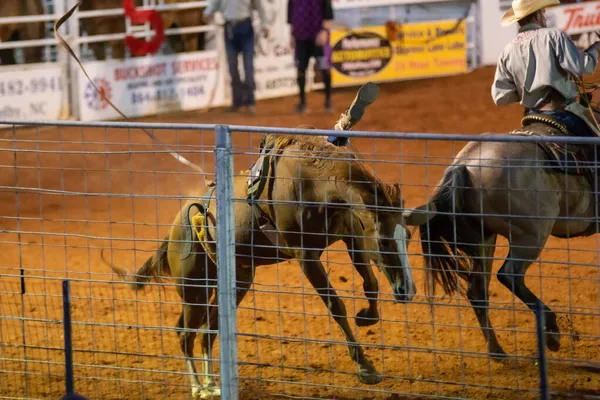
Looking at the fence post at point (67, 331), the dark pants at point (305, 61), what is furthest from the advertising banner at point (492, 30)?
the fence post at point (67, 331)

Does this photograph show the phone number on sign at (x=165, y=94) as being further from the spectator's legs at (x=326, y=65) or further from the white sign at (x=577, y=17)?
the white sign at (x=577, y=17)

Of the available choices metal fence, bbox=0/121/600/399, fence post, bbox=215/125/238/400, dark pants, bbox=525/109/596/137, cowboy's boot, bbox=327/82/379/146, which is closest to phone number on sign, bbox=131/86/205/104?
metal fence, bbox=0/121/600/399

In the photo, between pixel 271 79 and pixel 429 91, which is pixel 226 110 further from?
pixel 429 91

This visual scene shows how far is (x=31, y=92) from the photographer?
13.7 meters

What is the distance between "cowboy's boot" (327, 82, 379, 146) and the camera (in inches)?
185

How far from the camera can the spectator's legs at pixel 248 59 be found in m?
14.9

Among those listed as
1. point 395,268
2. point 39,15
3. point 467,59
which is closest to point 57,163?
point 39,15

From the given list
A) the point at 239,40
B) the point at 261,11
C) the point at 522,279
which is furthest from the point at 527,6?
the point at 261,11

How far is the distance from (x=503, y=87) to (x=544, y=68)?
14.8 inches

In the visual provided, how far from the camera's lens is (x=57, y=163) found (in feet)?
38.6

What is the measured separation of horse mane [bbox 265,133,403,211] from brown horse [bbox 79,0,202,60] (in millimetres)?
9721

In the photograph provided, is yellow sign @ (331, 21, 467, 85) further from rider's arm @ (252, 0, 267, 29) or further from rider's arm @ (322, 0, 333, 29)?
rider's arm @ (322, 0, 333, 29)

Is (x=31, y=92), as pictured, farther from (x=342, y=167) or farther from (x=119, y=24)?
(x=342, y=167)

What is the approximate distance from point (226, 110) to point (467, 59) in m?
5.42
